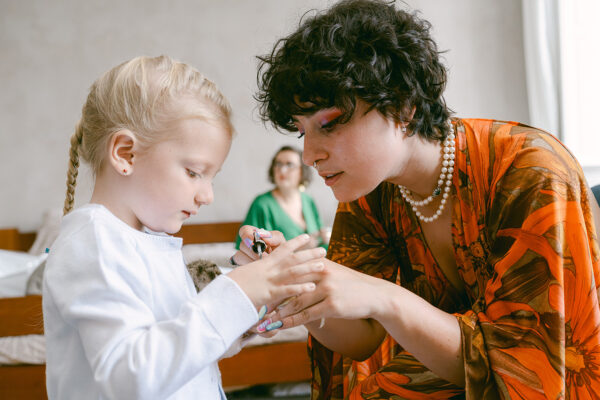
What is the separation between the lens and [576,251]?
85 cm

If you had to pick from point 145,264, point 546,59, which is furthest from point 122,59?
point 145,264

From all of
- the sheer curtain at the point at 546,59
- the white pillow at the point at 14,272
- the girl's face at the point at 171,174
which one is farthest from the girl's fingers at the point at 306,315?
the sheer curtain at the point at 546,59

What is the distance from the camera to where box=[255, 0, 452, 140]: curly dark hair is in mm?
914

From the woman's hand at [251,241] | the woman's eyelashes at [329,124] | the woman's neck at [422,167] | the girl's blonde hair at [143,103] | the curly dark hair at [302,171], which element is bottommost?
the curly dark hair at [302,171]

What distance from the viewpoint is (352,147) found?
940mm

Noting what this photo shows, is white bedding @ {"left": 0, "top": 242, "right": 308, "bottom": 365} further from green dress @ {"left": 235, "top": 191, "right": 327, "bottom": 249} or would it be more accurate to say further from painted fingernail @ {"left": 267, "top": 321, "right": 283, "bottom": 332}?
painted fingernail @ {"left": 267, "top": 321, "right": 283, "bottom": 332}

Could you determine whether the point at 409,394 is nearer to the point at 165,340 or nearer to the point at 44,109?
the point at 165,340

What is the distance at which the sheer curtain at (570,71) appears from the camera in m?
2.80

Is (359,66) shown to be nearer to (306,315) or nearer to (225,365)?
(306,315)

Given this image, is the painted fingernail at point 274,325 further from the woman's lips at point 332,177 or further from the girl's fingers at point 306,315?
the woman's lips at point 332,177

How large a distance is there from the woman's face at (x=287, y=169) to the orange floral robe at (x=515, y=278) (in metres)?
2.06

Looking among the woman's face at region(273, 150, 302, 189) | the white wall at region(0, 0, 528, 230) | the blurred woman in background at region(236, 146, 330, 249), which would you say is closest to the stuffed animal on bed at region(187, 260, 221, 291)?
the blurred woman in background at region(236, 146, 330, 249)

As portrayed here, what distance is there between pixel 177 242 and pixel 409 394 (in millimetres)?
586

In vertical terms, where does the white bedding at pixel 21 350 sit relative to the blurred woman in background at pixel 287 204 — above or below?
below
